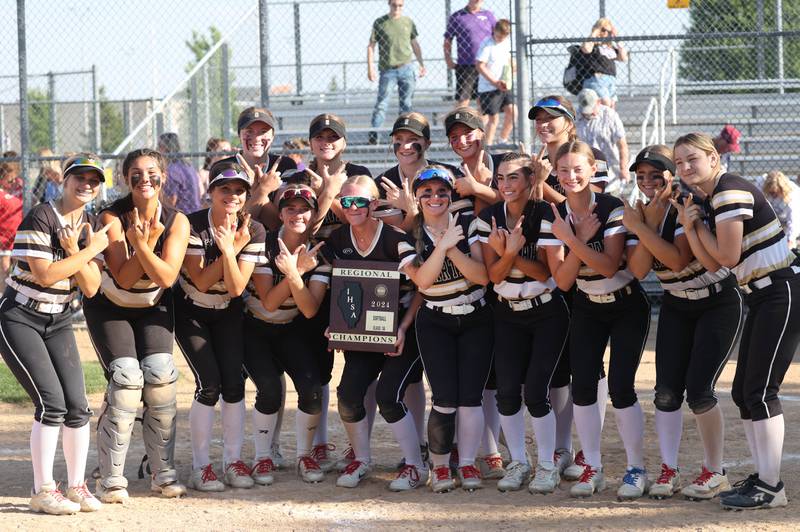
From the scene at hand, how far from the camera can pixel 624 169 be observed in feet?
34.6

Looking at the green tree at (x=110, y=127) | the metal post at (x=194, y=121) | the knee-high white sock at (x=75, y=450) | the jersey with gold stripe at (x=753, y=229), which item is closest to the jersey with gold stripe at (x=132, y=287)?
the knee-high white sock at (x=75, y=450)

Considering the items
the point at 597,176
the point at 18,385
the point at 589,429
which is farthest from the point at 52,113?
the point at 589,429

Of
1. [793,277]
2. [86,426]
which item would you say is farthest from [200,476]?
[793,277]

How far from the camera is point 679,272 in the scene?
16.9 ft

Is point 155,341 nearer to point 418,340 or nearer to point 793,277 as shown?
point 418,340

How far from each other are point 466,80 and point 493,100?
1.46ft

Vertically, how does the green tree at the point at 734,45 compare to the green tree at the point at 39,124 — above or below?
above

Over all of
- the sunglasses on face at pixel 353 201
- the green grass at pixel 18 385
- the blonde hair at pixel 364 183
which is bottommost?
the green grass at pixel 18 385

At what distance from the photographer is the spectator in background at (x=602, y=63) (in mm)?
11086

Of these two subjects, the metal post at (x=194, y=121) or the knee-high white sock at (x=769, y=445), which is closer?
the knee-high white sock at (x=769, y=445)

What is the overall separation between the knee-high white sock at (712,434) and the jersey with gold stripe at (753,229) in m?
0.69

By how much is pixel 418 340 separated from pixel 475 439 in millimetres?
607

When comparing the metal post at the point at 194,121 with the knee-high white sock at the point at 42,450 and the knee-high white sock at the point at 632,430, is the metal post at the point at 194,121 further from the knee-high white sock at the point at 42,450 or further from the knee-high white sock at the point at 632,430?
the knee-high white sock at the point at 632,430

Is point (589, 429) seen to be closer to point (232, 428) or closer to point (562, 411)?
point (562, 411)
